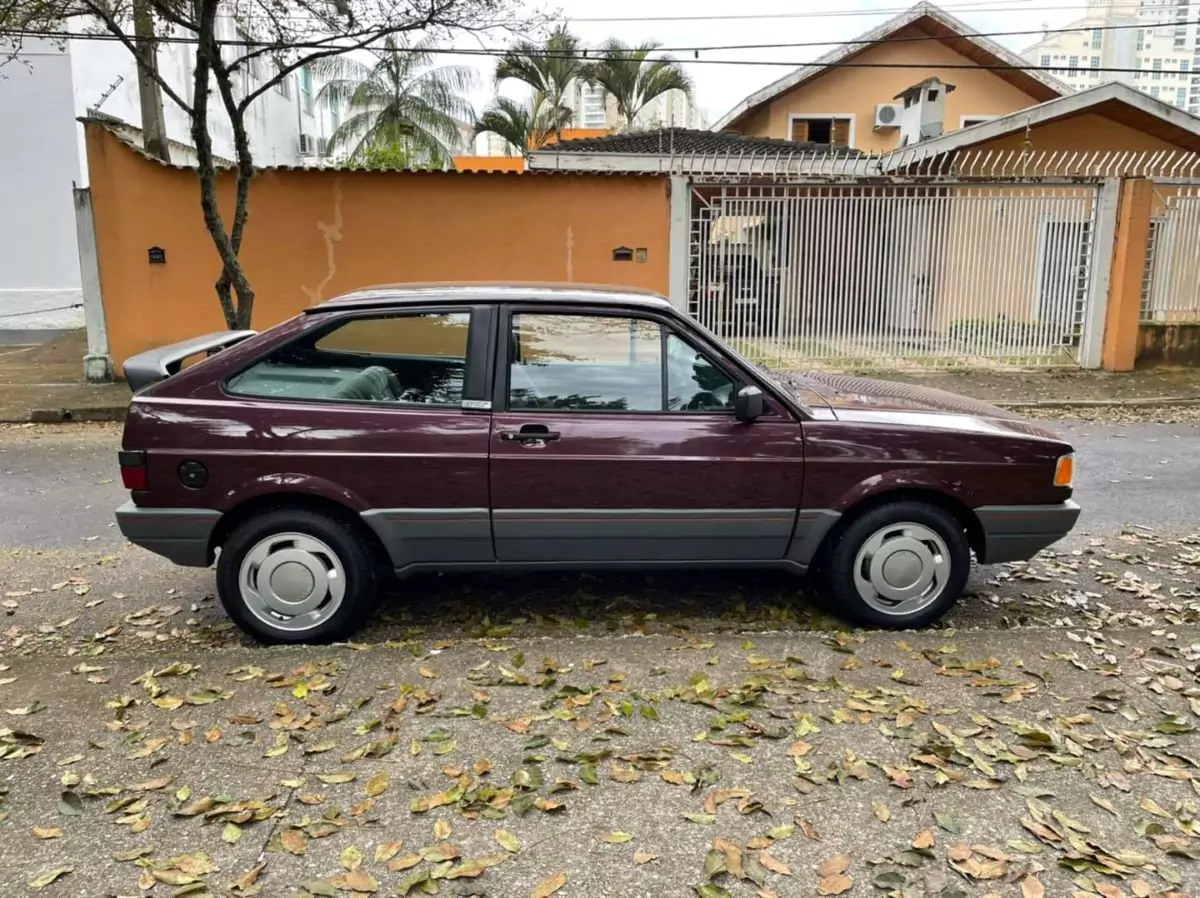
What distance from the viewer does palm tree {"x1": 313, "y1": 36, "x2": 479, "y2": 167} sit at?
23.8 m

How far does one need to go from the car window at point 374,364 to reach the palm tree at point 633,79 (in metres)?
23.9

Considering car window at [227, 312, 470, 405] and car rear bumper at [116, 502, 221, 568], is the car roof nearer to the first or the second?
car window at [227, 312, 470, 405]

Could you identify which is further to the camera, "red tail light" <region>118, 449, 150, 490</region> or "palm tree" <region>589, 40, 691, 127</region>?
"palm tree" <region>589, 40, 691, 127</region>

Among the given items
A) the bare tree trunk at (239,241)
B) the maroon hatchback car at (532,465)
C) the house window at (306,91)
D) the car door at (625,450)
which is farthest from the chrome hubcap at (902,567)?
the house window at (306,91)

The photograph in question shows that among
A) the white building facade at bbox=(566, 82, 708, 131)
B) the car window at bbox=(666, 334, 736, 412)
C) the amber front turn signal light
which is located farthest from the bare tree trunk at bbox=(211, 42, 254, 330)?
the white building facade at bbox=(566, 82, 708, 131)

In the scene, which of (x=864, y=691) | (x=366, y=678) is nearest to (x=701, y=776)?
(x=864, y=691)

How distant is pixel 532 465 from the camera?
4.06 m

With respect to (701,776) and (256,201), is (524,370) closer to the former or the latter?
(701,776)

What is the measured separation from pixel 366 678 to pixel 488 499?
90 cm

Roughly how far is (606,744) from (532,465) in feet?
4.17

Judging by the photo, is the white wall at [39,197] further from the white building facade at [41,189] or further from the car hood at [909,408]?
the car hood at [909,408]

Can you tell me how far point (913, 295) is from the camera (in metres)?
12.9

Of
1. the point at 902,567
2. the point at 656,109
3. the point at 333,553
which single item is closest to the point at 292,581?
the point at 333,553

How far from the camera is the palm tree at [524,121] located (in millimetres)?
26219
